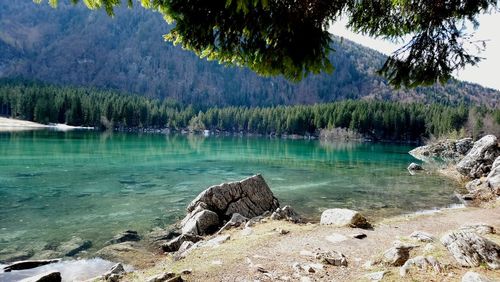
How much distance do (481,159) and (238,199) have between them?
102 ft

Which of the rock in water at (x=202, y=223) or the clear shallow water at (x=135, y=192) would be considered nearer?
the rock in water at (x=202, y=223)

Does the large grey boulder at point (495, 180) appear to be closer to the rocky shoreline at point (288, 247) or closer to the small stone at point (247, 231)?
the rocky shoreline at point (288, 247)

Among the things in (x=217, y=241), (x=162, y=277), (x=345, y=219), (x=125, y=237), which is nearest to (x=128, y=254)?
(x=125, y=237)

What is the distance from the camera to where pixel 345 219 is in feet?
56.4

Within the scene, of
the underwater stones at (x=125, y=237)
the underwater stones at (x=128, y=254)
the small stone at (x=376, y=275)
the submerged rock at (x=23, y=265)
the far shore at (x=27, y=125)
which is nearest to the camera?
the small stone at (x=376, y=275)

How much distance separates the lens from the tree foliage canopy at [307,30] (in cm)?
714

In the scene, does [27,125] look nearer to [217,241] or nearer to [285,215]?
[285,215]

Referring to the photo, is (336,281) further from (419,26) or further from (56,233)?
(56,233)

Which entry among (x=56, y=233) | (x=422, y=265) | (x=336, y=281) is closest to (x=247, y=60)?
(x=336, y=281)

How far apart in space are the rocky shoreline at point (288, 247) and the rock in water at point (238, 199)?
6 centimetres

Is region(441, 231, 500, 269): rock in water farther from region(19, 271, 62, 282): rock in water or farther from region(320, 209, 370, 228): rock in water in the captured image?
region(19, 271, 62, 282): rock in water

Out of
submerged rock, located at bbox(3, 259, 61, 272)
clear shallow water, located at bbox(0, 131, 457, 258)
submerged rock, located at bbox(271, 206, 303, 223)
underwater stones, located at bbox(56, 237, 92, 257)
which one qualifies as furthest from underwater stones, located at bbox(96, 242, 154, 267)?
submerged rock, located at bbox(271, 206, 303, 223)

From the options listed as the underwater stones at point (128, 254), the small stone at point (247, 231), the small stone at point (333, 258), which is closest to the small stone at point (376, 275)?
the small stone at point (333, 258)

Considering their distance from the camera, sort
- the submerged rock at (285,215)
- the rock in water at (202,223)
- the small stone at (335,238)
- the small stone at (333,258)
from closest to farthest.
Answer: the small stone at (333,258), the small stone at (335,238), the rock in water at (202,223), the submerged rock at (285,215)
